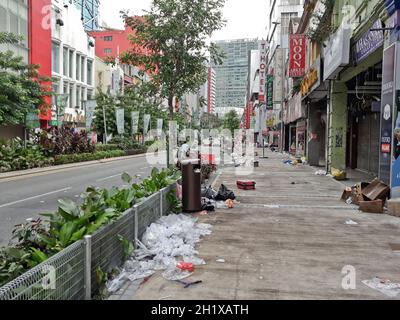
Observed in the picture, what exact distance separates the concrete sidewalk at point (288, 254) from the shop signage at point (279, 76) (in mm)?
41836

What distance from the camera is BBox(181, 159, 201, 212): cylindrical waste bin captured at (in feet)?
30.6

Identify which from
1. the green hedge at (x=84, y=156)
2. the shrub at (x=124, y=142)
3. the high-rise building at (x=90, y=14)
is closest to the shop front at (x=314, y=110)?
the green hedge at (x=84, y=156)

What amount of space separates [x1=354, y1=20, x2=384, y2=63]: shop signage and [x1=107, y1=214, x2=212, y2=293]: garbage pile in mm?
7457

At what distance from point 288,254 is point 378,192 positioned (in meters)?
4.89

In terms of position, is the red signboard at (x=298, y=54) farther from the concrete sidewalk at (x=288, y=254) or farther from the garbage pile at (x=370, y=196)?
the concrete sidewalk at (x=288, y=254)

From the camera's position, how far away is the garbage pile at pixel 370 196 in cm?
980

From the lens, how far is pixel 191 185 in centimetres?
935

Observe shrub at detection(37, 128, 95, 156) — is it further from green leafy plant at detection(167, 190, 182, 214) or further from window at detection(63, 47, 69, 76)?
green leafy plant at detection(167, 190, 182, 214)

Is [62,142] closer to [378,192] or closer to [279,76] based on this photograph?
[378,192]

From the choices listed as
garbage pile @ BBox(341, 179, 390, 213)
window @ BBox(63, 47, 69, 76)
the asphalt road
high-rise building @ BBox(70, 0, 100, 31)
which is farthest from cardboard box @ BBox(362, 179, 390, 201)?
high-rise building @ BBox(70, 0, 100, 31)

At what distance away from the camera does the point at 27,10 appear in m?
34.7

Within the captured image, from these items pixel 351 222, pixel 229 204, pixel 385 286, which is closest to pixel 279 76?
pixel 229 204
